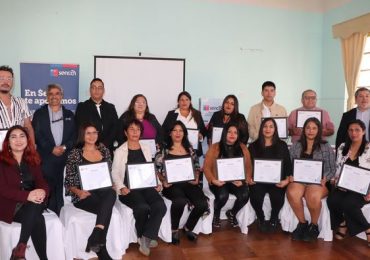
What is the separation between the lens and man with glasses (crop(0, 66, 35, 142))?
3.32 metres

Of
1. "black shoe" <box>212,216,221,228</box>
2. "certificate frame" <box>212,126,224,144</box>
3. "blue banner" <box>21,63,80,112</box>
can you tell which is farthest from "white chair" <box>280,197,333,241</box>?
"blue banner" <box>21,63,80,112</box>

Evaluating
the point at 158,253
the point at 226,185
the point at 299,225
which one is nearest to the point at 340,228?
the point at 299,225

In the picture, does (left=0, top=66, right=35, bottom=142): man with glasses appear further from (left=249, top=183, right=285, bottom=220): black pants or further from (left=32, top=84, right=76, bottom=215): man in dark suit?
(left=249, top=183, right=285, bottom=220): black pants

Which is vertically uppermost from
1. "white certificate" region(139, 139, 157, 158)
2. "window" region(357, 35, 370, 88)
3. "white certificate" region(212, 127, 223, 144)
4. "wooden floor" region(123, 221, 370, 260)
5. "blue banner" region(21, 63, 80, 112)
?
"window" region(357, 35, 370, 88)

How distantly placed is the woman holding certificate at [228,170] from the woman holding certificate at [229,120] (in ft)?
0.93

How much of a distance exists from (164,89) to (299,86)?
2.71m

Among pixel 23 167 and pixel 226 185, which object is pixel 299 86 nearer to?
pixel 226 185

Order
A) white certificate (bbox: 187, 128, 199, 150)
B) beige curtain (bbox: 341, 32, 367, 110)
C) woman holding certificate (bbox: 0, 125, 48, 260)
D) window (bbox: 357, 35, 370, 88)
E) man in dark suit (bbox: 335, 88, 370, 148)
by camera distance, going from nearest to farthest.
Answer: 1. woman holding certificate (bbox: 0, 125, 48, 260)
2. man in dark suit (bbox: 335, 88, 370, 148)
3. white certificate (bbox: 187, 128, 199, 150)
4. beige curtain (bbox: 341, 32, 367, 110)
5. window (bbox: 357, 35, 370, 88)

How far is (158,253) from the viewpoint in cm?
330

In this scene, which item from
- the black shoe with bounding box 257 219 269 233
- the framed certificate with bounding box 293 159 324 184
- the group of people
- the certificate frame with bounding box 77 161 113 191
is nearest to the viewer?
the group of people

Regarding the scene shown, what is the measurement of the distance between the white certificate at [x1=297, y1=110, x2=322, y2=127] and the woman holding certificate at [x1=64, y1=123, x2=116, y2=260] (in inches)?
101

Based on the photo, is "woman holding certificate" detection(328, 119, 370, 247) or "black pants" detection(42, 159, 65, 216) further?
"black pants" detection(42, 159, 65, 216)

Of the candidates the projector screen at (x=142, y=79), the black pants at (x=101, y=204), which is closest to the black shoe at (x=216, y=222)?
the black pants at (x=101, y=204)

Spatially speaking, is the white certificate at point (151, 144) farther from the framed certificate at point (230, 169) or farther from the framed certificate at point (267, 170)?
the framed certificate at point (267, 170)
